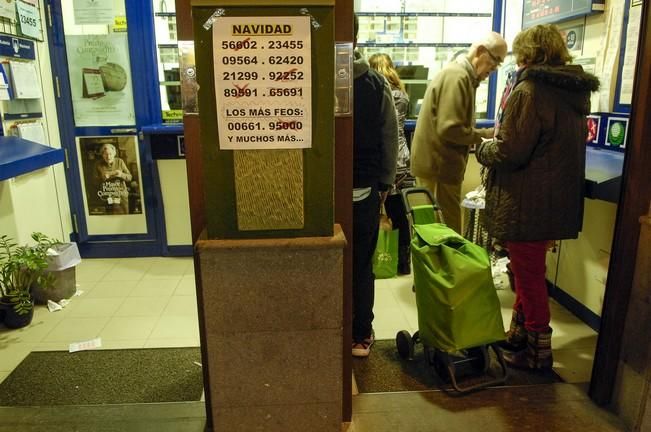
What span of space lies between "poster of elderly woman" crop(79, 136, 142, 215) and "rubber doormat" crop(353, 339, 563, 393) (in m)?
2.33

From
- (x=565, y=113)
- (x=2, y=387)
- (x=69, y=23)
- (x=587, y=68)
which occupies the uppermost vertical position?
(x=69, y=23)

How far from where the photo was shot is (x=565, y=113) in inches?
81.7

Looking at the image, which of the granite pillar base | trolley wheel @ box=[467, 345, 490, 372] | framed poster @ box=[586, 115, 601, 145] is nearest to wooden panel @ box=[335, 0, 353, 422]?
the granite pillar base

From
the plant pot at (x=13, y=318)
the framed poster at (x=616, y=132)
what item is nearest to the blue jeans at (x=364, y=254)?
the framed poster at (x=616, y=132)

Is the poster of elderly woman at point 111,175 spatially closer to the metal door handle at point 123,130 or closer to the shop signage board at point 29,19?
the metal door handle at point 123,130

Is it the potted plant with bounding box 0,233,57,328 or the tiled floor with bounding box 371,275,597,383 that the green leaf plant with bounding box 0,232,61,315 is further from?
the tiled floor with bounding box 371,275,597,383

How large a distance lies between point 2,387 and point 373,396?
1647mm

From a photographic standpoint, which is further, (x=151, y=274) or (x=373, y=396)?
(x=151, y=274)

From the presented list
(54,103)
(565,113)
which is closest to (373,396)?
(565,113)

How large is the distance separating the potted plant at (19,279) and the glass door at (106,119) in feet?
3.41

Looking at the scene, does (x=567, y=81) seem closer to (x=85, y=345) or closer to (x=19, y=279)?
(x=85, y=345)

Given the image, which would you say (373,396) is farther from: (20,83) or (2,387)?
(20,83)

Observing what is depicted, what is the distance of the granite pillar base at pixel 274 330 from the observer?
145 cm

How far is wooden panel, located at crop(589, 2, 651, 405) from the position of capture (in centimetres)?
178
